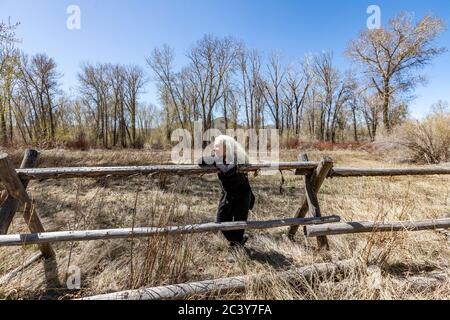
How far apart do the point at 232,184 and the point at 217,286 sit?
1.25m

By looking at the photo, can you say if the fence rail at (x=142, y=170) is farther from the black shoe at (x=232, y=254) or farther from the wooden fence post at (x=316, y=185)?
the black shoe at (x=232, y=254)

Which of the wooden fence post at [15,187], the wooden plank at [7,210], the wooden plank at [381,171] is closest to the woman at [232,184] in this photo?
the wooden plank at [381,171]

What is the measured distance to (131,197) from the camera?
20.9 ft

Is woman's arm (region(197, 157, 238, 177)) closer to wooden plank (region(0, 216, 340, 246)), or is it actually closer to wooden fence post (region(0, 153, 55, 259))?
wooden plank (region(0, 216, 340, 246))

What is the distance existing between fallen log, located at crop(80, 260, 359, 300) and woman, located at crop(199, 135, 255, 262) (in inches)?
33.1

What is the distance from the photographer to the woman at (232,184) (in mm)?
2885

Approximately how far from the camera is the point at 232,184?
10.2 ft

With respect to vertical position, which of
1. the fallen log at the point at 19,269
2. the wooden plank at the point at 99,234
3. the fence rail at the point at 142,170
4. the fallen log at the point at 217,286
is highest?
the fence rail at the point at 142,170

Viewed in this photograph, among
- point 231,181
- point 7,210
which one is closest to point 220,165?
point 231,181

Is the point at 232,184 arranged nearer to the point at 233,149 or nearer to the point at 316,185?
the point at 233,149

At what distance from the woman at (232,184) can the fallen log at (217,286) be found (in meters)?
0.84
